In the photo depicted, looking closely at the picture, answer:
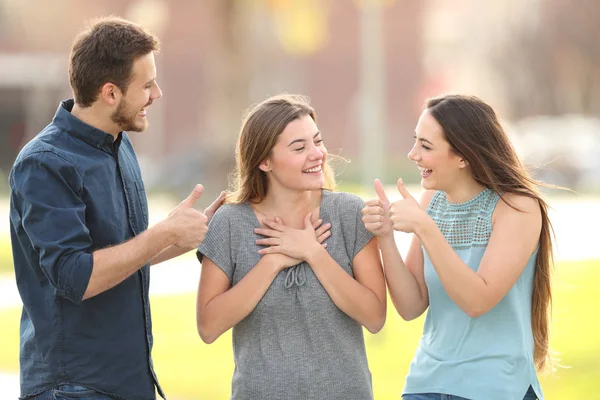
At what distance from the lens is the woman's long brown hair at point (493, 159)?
385cm

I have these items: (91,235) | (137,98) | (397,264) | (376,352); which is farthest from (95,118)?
(376,352)

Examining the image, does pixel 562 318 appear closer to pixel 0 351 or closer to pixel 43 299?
pixel 0 351

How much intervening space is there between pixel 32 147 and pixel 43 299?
1.82 feet

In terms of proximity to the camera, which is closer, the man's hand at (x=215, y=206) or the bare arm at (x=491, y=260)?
the bare arm at (x=491, y=260)

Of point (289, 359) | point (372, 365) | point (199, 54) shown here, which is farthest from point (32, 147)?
point (199, 54)

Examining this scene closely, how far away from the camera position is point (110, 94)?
3.88 m

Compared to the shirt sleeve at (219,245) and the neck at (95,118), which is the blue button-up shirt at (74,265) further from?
the shirt sleeve at (219,245)

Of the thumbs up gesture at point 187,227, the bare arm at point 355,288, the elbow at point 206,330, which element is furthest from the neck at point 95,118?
the bare arm at point 355,288

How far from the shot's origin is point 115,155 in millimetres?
4000

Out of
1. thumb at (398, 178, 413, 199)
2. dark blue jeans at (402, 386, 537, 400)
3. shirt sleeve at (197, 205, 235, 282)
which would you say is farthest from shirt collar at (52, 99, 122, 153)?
dark blue jeans at (402, 386, 537, 400)

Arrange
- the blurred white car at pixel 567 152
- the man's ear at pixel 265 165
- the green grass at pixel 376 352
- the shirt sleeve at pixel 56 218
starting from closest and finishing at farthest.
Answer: the shirt sleeve at pixel 56 218 → the man's ear at pixel 265 165 → the green grass at pixel 376 352 → the blurred white car at pixel 567 152

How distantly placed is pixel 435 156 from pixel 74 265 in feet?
4.54

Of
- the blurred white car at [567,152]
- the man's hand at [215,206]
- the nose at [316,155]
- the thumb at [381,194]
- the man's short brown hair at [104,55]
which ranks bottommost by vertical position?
the blurred white car at [567,152]

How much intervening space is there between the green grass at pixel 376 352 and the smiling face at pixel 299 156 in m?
3.09
